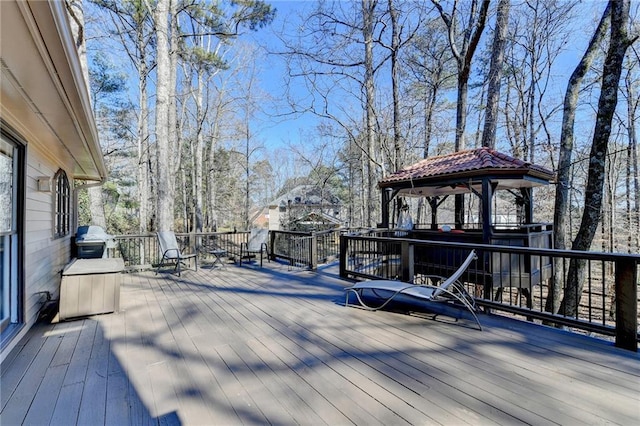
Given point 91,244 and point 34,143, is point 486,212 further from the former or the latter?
point 91,244

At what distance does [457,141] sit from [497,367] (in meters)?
9.34

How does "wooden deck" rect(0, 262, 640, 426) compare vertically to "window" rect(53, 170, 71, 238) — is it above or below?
below

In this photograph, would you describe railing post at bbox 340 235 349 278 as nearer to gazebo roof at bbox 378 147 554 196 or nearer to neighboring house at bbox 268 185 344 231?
gazebo roof at bbox 378 147 554 196

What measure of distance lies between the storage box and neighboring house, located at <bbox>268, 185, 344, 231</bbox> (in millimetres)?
16542

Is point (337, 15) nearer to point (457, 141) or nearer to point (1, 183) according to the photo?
point (457, 141)

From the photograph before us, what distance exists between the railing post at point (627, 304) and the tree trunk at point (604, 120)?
8.26 feet

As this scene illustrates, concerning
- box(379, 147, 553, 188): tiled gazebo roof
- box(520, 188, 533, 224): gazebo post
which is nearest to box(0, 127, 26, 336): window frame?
box(379, 147, 553, 188): tiled gazebo roof

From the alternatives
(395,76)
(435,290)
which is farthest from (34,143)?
(395,76)

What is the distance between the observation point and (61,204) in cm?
511

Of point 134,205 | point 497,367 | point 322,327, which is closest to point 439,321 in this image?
point 497,367

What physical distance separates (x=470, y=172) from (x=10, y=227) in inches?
279

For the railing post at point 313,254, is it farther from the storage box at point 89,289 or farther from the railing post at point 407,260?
the storage box at point 89,289

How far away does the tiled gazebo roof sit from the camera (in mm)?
5930

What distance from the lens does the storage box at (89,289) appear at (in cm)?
348
